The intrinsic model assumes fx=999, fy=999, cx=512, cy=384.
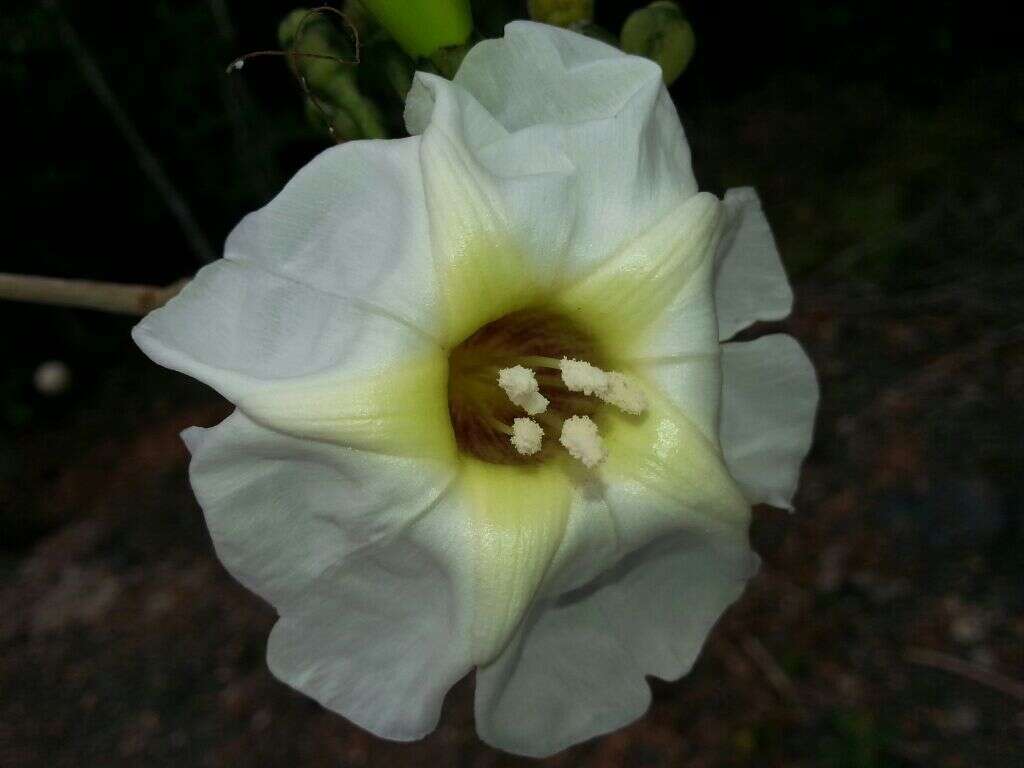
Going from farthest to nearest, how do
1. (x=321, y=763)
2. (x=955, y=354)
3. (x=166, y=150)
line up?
(x=166, y=150) → (x=955, y=354) → (x=321, y=763)

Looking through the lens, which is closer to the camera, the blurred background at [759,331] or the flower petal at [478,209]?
the flower petal at [478,209]

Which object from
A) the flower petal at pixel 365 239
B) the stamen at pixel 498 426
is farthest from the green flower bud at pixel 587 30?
the stamen at pixel 498 426

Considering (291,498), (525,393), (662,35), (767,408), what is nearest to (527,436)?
(525,393)

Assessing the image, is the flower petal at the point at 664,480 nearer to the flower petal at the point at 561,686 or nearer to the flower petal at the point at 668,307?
the flower petal at the point at 668,307

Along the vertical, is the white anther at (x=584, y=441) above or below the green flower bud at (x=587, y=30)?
below

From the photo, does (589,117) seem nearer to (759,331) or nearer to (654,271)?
(654,271)

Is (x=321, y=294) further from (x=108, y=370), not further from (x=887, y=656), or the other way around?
(x=108, y=370)

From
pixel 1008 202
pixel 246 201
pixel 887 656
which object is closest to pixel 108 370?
pixel 246 201

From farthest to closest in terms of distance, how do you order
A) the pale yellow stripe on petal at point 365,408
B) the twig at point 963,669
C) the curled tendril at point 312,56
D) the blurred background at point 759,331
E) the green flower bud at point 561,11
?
the blurred background at point 759,331 < the twig at point 963,669 < the green flower bud at point 561,11 < the curled tendril at point 312,56 < the pale yellow stripe on petal at point 365,408
